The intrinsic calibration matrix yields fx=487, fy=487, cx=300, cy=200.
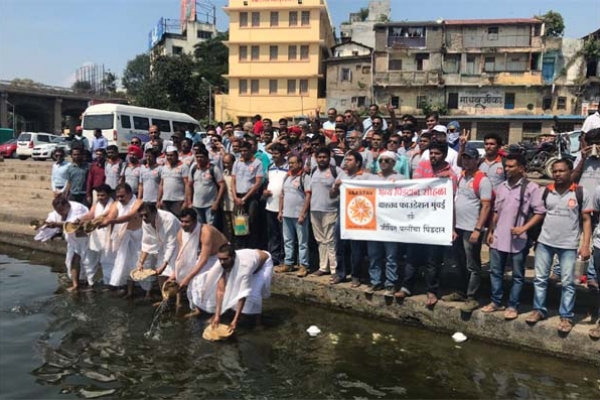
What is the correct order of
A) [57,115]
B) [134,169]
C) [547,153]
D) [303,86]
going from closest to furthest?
[134,169] < [547,153] < [303,86] < [57,115]

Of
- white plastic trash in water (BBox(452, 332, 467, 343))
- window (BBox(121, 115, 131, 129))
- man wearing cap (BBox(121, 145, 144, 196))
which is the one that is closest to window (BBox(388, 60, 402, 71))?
window (BBox(121, 115, 131, 129))

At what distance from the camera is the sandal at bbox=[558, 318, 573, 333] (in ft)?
17.7

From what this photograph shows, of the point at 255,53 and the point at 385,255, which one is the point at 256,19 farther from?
the point at 385,255

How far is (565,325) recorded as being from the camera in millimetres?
5426

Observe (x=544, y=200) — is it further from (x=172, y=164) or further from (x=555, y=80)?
(x=555, y=80)

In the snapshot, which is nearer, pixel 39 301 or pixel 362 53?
pixel 39 301

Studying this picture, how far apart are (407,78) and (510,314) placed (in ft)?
131

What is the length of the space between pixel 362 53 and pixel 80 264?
44.3 m

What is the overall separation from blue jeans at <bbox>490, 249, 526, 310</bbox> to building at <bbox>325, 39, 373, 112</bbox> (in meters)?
39.5

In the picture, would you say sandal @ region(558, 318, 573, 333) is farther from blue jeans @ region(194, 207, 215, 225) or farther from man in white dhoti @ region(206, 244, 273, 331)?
blue jeans @ region(194, 207, 215, 225)

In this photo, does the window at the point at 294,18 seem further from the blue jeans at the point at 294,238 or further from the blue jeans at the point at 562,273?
the blue jeans at the point at 562,273

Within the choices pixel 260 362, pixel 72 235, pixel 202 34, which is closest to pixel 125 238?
pixel 72 235

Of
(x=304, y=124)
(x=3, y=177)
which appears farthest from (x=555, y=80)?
(x=3, y=177)

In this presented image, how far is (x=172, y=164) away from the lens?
8.62 metres
